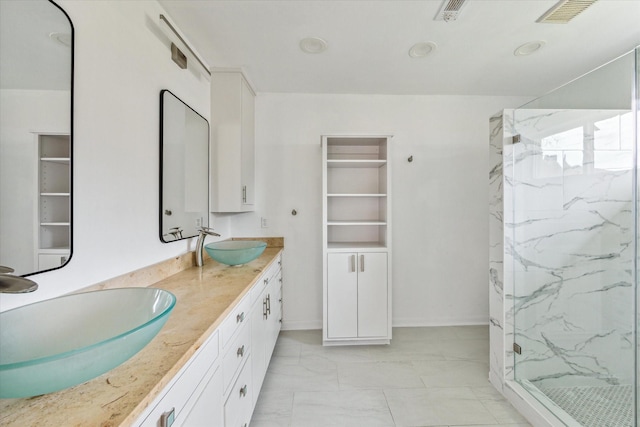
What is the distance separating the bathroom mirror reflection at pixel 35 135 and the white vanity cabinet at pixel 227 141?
4.52 ft

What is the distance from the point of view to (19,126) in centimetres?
85

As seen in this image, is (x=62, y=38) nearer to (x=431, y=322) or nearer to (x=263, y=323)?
(x=263, y=323)

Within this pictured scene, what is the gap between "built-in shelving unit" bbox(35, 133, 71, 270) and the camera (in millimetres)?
938

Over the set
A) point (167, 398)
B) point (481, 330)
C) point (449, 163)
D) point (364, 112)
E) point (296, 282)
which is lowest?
point (481, 330)

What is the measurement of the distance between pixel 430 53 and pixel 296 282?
2.54m

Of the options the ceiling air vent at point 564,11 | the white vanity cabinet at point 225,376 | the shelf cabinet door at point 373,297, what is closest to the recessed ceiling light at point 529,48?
the ceiling air vent at point 564,11

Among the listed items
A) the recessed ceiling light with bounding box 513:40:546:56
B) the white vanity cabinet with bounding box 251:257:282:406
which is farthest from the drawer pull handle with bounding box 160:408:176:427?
the recessed ceiling light with bounding box 513:40:546:56

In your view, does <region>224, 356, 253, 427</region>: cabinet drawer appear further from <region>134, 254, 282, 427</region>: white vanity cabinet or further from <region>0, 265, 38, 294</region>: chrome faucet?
<region>0, 265, 38, 294</region>: chrome faucet

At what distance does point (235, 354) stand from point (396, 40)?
238 centimetres

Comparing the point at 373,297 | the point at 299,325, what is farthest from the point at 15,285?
the point at 299,325

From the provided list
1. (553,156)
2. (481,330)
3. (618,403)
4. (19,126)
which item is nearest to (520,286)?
(618,403)

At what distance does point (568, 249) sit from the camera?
70.7 inches

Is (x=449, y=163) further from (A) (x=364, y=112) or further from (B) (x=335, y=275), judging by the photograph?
(B) (x=335, y=275)

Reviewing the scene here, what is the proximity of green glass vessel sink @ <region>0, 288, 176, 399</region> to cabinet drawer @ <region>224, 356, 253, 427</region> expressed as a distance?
614mm
